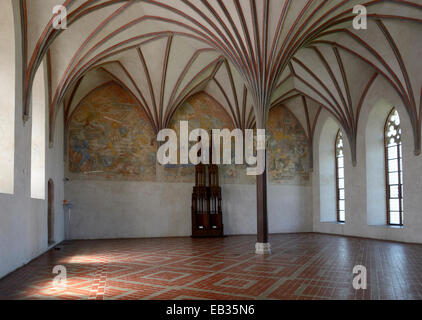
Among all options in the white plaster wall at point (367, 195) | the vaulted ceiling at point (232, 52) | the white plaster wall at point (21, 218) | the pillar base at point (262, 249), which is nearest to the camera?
the white plaster wall at point (21, 218)

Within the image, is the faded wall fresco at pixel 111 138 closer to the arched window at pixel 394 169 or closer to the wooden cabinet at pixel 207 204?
the wooden cabinet at pixel 207 204

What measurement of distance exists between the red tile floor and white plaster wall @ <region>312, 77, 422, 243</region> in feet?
6.90

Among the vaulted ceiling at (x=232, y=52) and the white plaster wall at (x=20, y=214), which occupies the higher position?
the vaulted ceiling at (x=232, y=52)

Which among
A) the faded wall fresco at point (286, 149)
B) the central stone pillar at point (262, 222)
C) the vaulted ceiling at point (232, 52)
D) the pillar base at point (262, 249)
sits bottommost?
the pillar base at point (262, 249)

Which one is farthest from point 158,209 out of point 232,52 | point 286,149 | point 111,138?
point 232,52

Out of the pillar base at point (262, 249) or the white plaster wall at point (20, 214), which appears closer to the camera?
the white plaster wall at point (20, 214)

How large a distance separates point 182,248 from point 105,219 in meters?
5.43

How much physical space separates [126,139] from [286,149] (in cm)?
902

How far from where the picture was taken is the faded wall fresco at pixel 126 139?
17359 millimetres

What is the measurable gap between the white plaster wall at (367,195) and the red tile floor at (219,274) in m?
2.10

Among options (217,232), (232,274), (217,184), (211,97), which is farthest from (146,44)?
(232,274)

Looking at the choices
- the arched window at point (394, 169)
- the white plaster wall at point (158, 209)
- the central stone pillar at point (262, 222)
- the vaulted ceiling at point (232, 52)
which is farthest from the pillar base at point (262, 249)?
the arched window at point (394, 169)

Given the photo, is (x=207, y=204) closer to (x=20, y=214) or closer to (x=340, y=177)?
(x=340, y=177)

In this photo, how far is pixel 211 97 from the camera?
65.7ft
